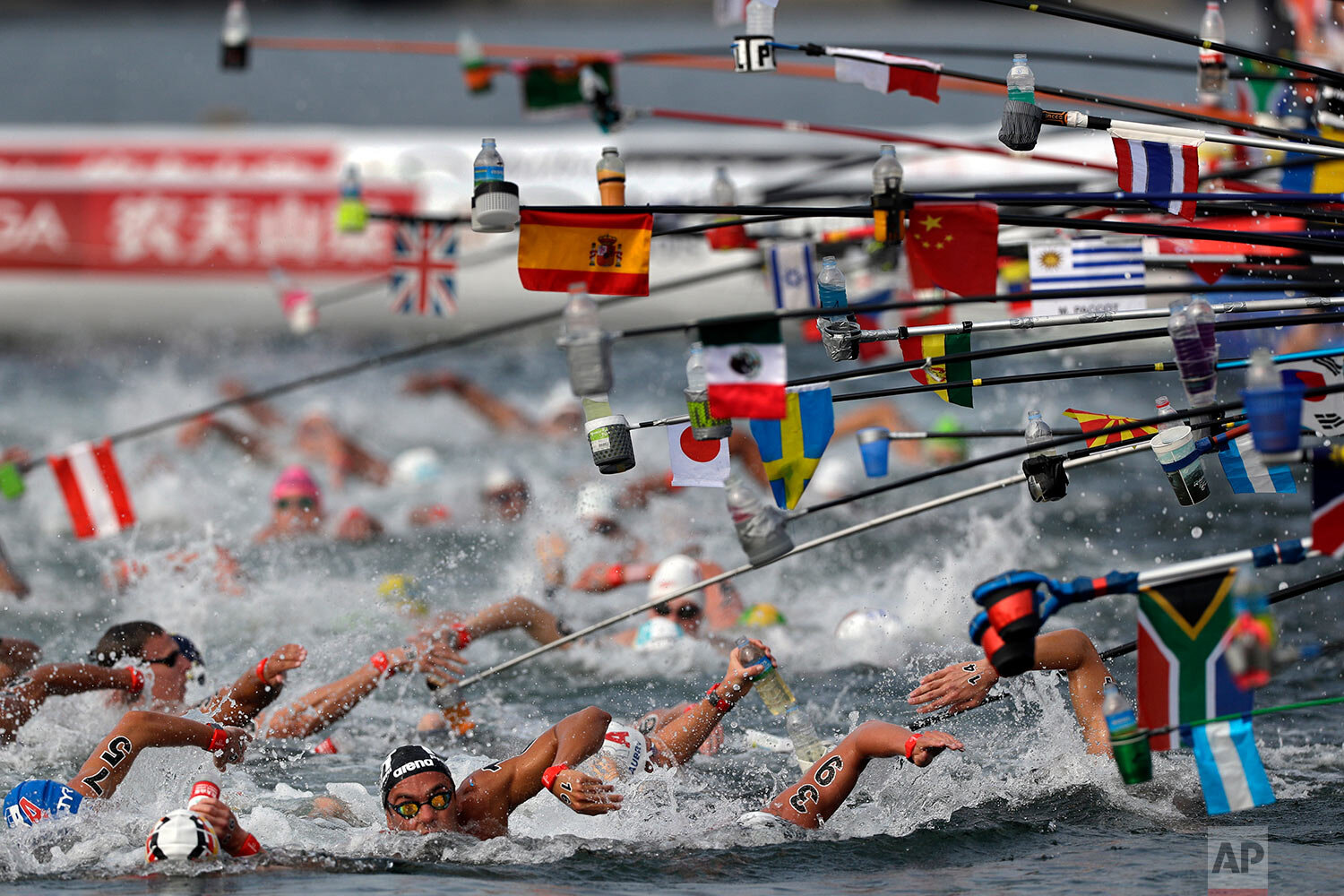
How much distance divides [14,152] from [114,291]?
258 centimetres

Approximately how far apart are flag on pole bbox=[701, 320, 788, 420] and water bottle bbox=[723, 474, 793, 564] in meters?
0.35

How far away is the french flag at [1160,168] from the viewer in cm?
640

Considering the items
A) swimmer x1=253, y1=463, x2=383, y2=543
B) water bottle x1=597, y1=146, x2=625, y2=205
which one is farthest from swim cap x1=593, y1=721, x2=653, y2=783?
swimmer x1=253, y1=463, x2=383, y2=543

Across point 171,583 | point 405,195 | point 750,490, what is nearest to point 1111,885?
point 750,490

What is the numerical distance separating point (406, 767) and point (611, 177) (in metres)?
2.90

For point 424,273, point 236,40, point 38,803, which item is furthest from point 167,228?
point 38,803

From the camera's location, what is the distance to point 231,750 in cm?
766

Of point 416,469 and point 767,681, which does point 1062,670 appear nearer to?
point 767,681

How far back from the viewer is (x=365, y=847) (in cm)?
687

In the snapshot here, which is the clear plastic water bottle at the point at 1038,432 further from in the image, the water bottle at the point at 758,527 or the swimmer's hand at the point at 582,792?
the swimmer's hand at the point at 582,792

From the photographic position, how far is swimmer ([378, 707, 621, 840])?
6.83 meters

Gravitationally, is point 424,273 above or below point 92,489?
above

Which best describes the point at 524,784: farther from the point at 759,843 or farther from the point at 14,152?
the point at 14,152

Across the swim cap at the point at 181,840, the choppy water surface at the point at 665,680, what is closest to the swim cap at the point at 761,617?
the choppy water surface at the point at 665,680
